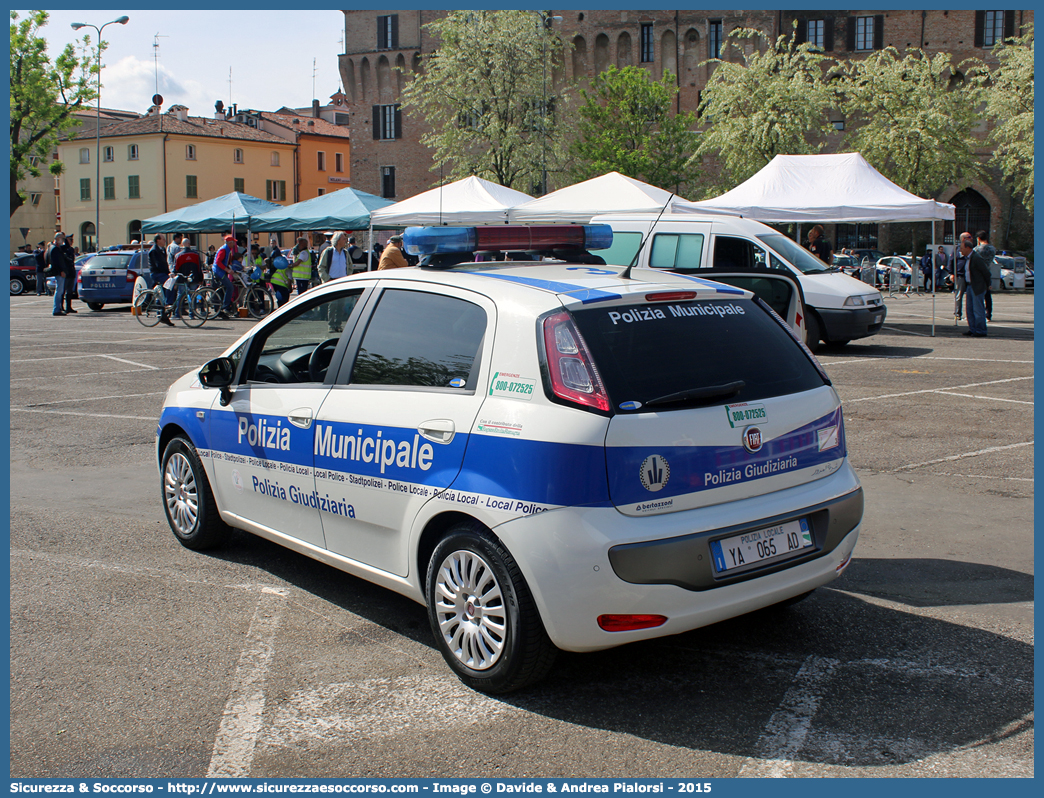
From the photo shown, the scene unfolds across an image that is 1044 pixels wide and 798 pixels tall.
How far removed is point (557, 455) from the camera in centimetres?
334

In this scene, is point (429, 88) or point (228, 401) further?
point (429, 88)

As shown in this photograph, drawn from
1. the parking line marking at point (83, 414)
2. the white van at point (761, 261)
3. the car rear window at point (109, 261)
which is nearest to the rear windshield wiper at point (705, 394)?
the parking line marking at point (83, 414)

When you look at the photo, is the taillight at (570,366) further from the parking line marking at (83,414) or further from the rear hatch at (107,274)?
the rear hatch at (107,274)

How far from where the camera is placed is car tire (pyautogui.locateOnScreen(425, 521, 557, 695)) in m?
3.45

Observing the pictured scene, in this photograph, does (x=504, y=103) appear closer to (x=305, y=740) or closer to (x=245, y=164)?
(x=245, y=164)

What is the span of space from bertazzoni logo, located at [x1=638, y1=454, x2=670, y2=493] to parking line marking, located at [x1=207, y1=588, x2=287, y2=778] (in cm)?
156

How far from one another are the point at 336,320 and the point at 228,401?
81 cm

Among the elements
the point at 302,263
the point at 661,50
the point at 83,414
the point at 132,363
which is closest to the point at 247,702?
the point at 83,414

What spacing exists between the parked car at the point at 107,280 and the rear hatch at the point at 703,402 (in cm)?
2623

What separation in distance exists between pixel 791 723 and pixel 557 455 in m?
1.21

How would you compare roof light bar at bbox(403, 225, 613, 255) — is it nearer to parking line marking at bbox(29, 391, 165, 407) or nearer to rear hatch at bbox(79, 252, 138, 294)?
parking line marking at bbox(29, 391, 165, 407)

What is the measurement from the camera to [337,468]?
4.21m

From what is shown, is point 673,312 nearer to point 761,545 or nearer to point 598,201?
point 761,545

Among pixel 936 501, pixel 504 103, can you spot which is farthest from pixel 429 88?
pixel 936 501
